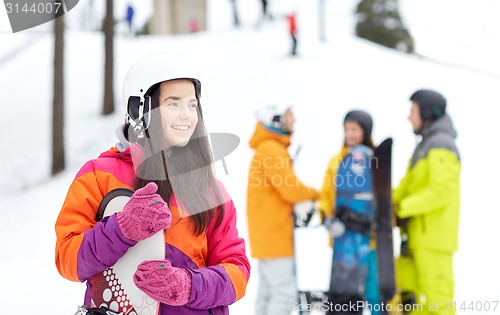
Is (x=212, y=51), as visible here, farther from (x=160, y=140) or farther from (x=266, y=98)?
(x=160, y=140)

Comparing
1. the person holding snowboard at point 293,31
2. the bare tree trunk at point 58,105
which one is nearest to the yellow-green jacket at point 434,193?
the bare tree trunk at point 58,105

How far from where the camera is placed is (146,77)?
1412 mm

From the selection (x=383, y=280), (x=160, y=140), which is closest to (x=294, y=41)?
(x=383, y=280)

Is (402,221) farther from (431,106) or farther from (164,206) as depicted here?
(164,206)

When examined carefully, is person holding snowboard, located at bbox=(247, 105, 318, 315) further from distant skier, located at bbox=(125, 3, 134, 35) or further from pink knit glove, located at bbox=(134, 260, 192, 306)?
distant skier, located at bbox=(125, 3, 134, 35)

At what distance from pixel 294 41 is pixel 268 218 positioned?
6937mm

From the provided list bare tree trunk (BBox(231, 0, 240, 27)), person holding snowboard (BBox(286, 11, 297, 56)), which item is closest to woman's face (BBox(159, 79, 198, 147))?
person holding snowboard (BBox(286, 11, 297, 56))

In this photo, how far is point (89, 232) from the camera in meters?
1.30

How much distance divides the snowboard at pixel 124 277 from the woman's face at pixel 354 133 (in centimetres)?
191

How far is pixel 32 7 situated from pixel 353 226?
83.0 inches

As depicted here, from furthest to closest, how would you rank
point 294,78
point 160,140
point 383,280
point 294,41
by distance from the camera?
point 294,41 → point 294,78 → point 383,280 → point 160,140

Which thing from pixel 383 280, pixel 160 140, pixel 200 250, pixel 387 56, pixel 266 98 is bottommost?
pixel 383 280

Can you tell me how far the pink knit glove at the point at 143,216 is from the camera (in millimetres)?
1254

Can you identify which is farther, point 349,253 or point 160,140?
point 349,253
